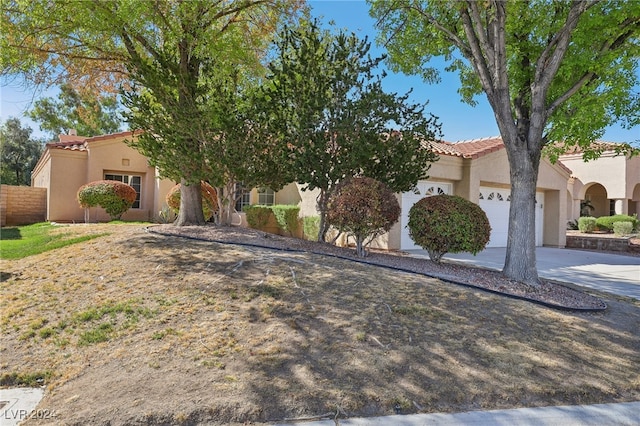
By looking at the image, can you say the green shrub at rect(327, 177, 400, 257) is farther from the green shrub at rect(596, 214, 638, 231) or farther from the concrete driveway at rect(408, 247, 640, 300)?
the green shrub at rect(596, 214, 638, 231)

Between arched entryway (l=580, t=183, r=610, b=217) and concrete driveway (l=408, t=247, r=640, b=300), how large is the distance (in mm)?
16277

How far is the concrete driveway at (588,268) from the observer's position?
889 centimetres

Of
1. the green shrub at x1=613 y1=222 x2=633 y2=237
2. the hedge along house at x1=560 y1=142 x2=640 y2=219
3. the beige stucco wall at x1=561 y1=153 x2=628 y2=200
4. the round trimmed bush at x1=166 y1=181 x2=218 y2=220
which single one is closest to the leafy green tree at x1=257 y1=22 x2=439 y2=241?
the round trimmed bush at x1=166 y1=181 x2=218 y2=220

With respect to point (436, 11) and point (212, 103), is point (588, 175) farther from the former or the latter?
point (212, 103)

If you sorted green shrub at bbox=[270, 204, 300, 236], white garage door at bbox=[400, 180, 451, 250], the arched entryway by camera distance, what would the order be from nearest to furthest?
white garage door at bbox=[400, 180, 451, 250], green shrub at bbox=[270, 204, 300, 236], the arched entryway

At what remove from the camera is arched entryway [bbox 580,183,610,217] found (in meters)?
28.8

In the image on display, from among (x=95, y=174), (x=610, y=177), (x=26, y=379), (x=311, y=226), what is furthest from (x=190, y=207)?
(x=610, y=177)

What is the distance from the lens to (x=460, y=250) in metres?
8.13

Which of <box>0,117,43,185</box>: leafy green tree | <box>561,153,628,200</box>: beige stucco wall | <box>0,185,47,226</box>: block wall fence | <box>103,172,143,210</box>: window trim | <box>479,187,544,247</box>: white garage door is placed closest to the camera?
<box>479,187,544,247</box>: white garage door

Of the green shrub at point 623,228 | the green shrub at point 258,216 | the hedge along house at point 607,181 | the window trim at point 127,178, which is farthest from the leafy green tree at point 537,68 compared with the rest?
the hedge along house at point 607,181

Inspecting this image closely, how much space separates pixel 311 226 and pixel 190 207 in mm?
4648

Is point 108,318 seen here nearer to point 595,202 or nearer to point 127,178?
point 127,178

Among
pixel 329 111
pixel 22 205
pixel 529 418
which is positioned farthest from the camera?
pixel 22 205

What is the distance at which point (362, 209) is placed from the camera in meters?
8.05
